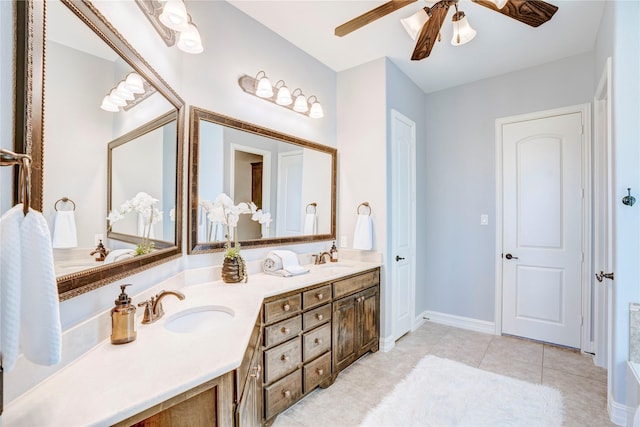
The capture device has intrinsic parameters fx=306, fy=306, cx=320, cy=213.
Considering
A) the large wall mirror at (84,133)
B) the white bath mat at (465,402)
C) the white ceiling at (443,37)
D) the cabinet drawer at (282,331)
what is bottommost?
the white bath mat at (465,402)

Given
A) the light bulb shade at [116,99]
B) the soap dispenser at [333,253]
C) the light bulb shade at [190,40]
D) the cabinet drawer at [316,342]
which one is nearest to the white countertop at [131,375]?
the cabinet drawer at [316,342]

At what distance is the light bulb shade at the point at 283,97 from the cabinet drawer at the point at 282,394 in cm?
197

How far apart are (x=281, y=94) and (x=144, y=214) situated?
1458 millimetres

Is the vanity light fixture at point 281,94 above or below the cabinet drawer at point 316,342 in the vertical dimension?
above

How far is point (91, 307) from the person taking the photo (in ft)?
3.53

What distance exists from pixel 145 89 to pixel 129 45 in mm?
184

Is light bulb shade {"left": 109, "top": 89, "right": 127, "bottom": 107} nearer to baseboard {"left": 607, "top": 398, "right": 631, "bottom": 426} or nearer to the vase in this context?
the vase

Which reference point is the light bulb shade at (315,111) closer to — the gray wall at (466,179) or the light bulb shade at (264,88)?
the light bulb shade at (264,88)

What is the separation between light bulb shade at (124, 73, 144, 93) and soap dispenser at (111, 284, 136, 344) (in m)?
0.86

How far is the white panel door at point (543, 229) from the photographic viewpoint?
287cm

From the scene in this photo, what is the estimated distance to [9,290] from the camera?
1.74 feet

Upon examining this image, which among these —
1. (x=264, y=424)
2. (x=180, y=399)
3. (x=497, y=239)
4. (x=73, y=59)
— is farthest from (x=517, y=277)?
(x=73, y=59)

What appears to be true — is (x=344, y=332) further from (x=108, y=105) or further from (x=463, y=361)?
(x=108, y=105)

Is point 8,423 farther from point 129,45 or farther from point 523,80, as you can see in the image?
point 523,80
